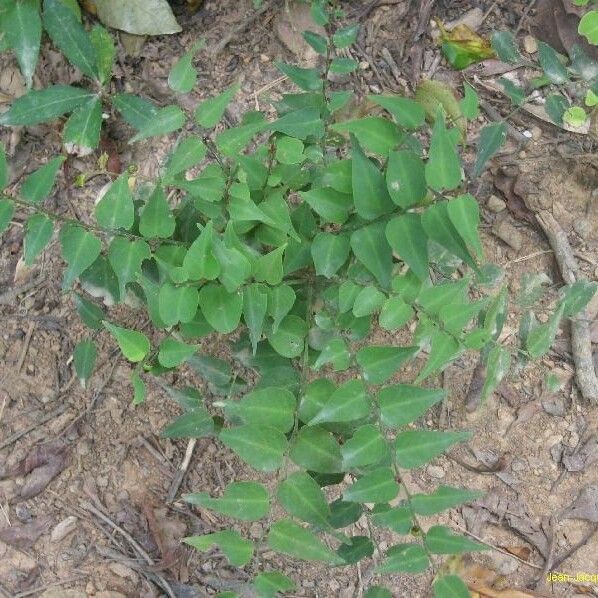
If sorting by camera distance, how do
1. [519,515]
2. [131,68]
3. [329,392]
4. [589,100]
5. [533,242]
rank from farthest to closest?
1. [131,68]
2. [533,242]
3. [519,515]
4. [589,100]
5. [329,392]

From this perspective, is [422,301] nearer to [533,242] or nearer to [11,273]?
[533,242]

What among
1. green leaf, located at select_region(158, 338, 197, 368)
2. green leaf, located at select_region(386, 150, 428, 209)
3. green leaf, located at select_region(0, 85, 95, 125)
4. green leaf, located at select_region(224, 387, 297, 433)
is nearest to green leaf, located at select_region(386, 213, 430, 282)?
green leaf, located at select_region(386, 150, 428, 209)

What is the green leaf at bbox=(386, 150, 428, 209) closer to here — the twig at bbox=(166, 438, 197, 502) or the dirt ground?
the dirt ground

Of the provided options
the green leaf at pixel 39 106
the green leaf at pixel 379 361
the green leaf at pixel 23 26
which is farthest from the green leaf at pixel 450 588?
the green leaf at pixel 23 26

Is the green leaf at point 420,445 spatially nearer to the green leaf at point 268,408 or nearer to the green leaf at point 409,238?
the green leaf at point 268,408

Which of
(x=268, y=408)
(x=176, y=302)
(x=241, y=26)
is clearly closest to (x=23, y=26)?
(x=241, y=26)

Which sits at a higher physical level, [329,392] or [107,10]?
[107,10]

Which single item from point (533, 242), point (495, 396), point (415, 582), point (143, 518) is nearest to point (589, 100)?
point (533, 242)
